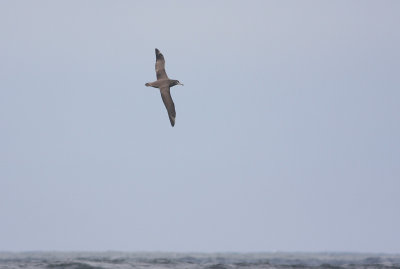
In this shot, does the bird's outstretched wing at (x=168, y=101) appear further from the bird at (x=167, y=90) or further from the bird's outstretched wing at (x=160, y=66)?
the bird's outstretched wing at (x=160, y=66)

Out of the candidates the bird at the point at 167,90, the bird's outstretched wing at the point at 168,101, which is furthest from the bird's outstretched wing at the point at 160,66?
the bird's outstretched wing at the point at 168,101

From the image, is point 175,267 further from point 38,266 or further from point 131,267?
point 38,266

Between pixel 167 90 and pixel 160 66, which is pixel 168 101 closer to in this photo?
pixel 167 90

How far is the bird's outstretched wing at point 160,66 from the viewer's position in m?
39.1

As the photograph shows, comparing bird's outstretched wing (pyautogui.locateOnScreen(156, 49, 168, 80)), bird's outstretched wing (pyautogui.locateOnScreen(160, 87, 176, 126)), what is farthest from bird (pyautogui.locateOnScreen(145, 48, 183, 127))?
bird's outstretched wing (pyautogui.locateOnScreen(156, 49, 168, 80))

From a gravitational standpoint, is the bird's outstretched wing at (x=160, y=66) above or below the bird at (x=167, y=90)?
above

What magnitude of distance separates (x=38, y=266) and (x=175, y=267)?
6.93 metres

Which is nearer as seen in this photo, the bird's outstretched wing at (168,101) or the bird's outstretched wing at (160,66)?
the bird's outstretched wing at (168,101)

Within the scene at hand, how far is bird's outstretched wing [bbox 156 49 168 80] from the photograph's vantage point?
128 ft

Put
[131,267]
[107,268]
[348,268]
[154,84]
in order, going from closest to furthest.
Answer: [154,84], [107,268], [131,267], [348,268]

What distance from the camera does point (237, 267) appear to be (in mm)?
45531

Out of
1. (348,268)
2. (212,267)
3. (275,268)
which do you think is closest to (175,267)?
(212,267)

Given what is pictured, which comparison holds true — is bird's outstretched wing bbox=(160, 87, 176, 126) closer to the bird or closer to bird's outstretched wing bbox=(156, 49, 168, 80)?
the bird

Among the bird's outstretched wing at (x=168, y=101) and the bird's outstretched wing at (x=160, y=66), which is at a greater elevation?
the bird's outstretched wing at (x=160, y=66)
